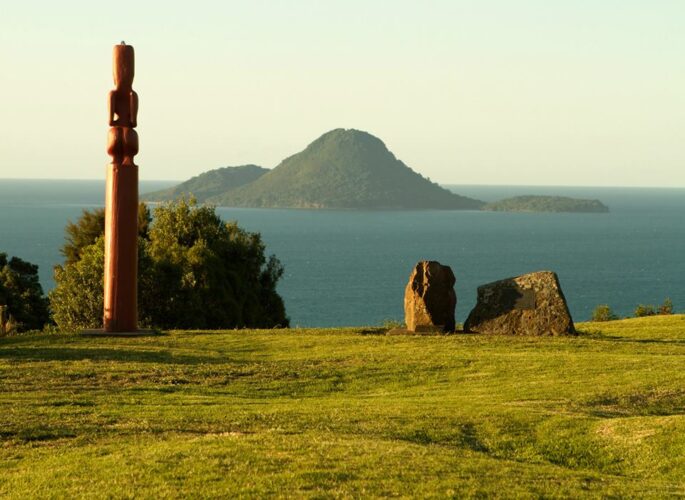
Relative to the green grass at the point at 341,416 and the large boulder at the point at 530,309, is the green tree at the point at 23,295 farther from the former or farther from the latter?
the large boulder at the point at 530,309

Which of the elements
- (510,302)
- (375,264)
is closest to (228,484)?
(510,302)

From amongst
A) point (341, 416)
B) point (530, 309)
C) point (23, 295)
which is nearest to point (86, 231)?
point (23, 295)

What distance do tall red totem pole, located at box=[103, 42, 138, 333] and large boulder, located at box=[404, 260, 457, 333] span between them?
762 cm

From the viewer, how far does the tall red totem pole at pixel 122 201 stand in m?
30.0

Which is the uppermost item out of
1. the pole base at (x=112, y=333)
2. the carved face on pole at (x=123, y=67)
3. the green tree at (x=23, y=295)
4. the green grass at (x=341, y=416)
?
the carved face on pole at (x=123, y=67)

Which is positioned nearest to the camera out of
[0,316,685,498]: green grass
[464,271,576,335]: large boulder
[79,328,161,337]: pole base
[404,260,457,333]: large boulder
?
[0,316,685,498]: green grass

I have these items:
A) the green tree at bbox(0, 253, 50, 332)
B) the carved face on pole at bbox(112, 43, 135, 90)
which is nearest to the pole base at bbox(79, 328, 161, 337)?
the carved face on pole at bbox(112, 43, 135, 90)

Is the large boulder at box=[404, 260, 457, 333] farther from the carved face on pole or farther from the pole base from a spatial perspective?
the carved face on pole

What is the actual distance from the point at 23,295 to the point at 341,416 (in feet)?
153

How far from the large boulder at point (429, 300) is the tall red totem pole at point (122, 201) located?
7.62 m

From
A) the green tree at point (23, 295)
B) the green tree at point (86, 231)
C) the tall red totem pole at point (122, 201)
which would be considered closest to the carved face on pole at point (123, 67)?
the tall red totem pole at point (122, 201)

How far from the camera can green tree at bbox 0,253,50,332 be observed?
5953 centimetres

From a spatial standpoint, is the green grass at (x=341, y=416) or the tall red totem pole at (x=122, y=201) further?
the tall red totem pole at (x=122, y=201)

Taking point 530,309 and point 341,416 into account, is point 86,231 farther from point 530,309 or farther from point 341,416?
point 341,416
